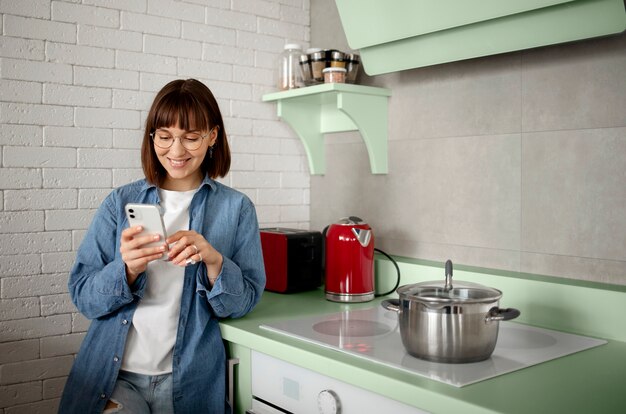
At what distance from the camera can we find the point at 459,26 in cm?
177

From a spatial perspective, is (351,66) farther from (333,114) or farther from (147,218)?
(147,218)

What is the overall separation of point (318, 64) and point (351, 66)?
11 centimetres

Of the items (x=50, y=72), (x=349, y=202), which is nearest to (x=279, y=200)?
(x=349, y=202)

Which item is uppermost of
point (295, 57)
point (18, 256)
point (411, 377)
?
point (295, 57)

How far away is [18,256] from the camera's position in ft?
6.25

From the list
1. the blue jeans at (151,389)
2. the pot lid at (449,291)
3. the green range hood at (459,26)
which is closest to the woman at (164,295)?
the blue jeans at (151,389)

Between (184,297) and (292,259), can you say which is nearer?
(184,297)

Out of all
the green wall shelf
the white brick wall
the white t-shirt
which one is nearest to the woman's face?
the white t-shirt

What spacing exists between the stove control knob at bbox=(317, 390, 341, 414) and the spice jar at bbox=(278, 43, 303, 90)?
126 centimetres

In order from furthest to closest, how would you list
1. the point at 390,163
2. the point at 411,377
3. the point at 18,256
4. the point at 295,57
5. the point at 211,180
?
the point at 295,57
the point at 390,163
the point at 18,256
the point at 211,180
the point at 411,377

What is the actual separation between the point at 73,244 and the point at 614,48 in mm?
1630

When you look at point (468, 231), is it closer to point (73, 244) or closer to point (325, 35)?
point (325, 35)

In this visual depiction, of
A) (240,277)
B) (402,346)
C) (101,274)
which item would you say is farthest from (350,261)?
(101,274)

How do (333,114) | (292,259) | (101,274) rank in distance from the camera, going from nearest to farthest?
(101,274) < (292,259) < (333,114)
